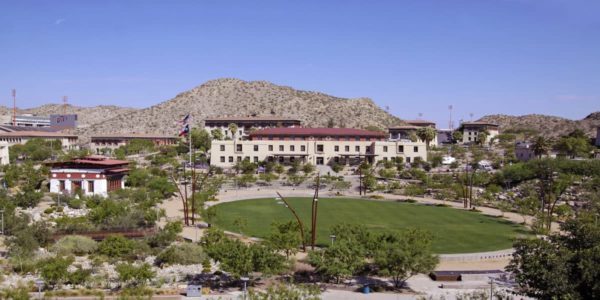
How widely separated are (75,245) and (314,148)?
65.2 m

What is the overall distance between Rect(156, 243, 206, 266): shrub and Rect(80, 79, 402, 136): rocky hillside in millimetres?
122732

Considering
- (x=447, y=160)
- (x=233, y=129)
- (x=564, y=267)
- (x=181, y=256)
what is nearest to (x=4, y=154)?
(x=233, y=129)

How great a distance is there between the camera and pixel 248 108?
17225cm

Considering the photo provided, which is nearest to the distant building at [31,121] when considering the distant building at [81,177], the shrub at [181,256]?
the distant building at [81,177]

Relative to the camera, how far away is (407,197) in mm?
69312

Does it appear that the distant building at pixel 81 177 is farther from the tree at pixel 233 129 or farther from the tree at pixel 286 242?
the tree at pixel 233 129

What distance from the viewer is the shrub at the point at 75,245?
Answer: 35.3 metres

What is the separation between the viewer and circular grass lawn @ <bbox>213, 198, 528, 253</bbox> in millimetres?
42594

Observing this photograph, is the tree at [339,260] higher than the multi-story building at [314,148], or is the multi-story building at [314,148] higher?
the multi-story building at [314,148]

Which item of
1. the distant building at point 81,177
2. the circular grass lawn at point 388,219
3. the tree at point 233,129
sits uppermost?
the tree at point 233,129

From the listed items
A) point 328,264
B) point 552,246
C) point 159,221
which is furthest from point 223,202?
point 552,246

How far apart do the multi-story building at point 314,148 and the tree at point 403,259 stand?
68.0 meters

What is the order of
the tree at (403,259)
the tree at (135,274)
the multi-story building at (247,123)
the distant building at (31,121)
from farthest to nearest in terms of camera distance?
the distant building at (31,121)
the multi-story building at (247,123)
the tree at (403,259)
the tree at (135,274)

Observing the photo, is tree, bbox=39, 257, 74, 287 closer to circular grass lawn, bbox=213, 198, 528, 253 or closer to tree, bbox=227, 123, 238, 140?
circular grass lawn, bbox=213, 198, 528, 253
